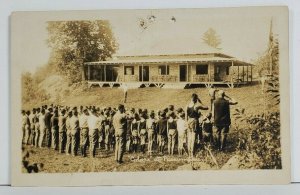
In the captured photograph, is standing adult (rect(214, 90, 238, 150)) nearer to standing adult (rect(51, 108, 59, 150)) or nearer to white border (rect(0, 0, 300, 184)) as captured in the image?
white border (rect(0, 0, 300, 184))

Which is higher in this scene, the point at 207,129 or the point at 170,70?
the point at 170,70

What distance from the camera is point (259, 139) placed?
108cm

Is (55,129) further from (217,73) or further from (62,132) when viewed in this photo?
(217,73)

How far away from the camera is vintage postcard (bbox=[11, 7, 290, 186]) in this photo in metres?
1.07

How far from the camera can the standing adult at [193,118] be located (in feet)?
3.52

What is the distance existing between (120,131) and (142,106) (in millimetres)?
86

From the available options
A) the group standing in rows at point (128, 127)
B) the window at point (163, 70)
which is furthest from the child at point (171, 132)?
the window at point (163, 70)

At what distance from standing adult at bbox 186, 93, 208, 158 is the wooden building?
5 centimetres

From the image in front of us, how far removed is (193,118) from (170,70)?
14 cm

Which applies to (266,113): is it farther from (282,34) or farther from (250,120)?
(282,34)

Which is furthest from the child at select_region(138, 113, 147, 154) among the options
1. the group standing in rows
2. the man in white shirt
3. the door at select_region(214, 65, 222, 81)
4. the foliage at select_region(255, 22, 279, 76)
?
the foliage at select_region(255, 22, 279, 76)

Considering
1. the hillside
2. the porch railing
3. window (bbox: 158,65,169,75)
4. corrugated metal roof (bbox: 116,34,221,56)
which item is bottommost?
the hillside
